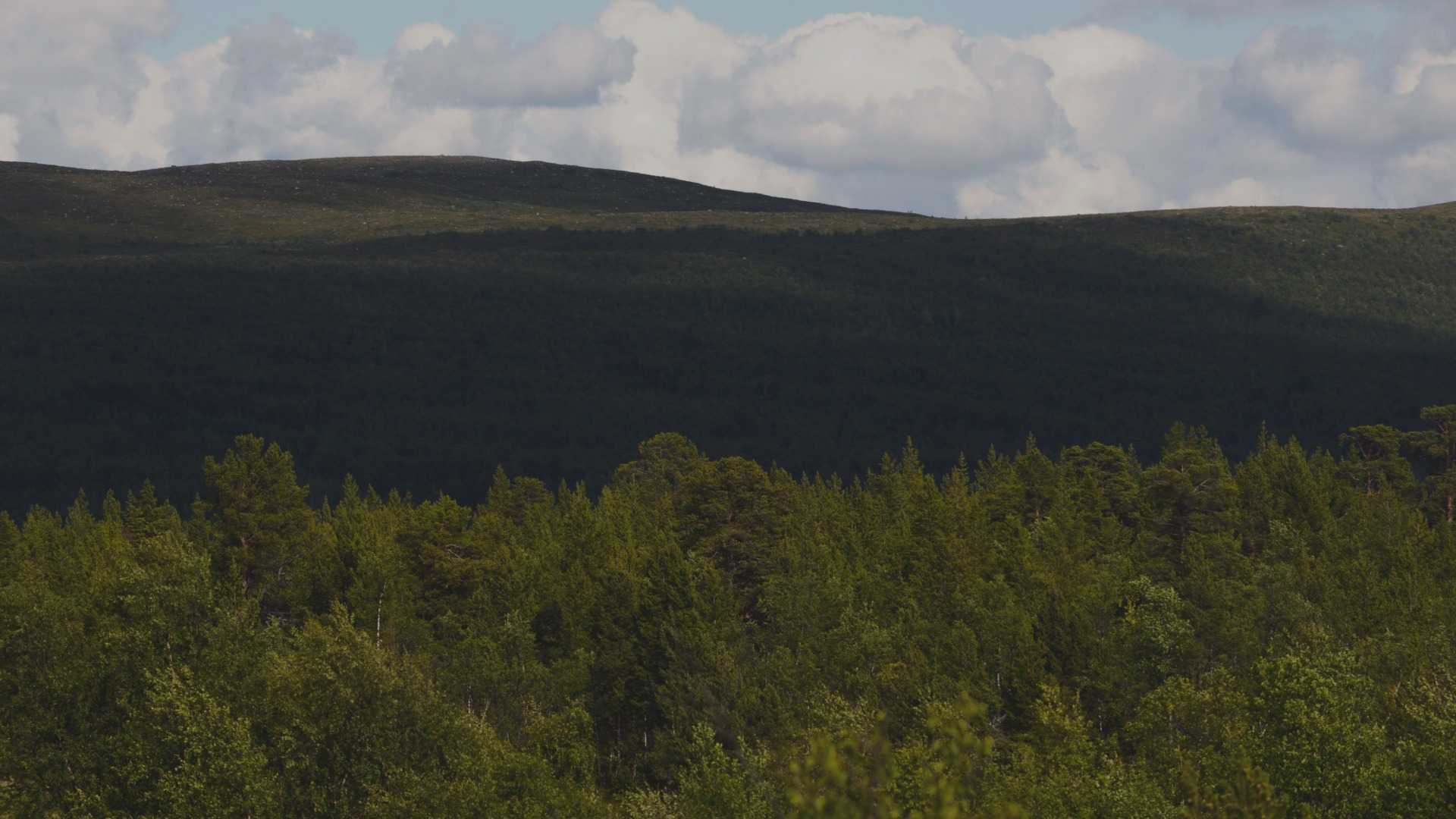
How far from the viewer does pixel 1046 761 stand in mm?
51312

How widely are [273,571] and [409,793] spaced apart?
156 feet

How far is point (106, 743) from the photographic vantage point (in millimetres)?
50375

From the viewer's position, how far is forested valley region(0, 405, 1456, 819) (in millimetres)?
43562

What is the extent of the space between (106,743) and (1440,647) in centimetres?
4575

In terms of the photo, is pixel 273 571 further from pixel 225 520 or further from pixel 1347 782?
pixel 1347 782

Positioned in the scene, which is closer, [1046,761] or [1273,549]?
[1046,761]

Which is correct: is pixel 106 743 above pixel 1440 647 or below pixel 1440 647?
below

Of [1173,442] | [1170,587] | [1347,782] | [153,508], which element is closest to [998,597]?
[1170,587]

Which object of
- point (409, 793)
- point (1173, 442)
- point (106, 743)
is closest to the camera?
point (409, 793)

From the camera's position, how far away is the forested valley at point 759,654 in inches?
1715

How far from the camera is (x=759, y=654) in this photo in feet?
255

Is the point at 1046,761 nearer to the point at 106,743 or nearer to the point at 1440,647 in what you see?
the point at 1440,647

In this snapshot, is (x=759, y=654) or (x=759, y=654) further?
(x=759, y=654)

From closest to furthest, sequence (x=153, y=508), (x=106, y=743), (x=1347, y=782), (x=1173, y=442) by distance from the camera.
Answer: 1. (x=1347, y=782)
2. (x=106, y=743)
3. (x=153, y=508)
4. (x=1173, y=442)
